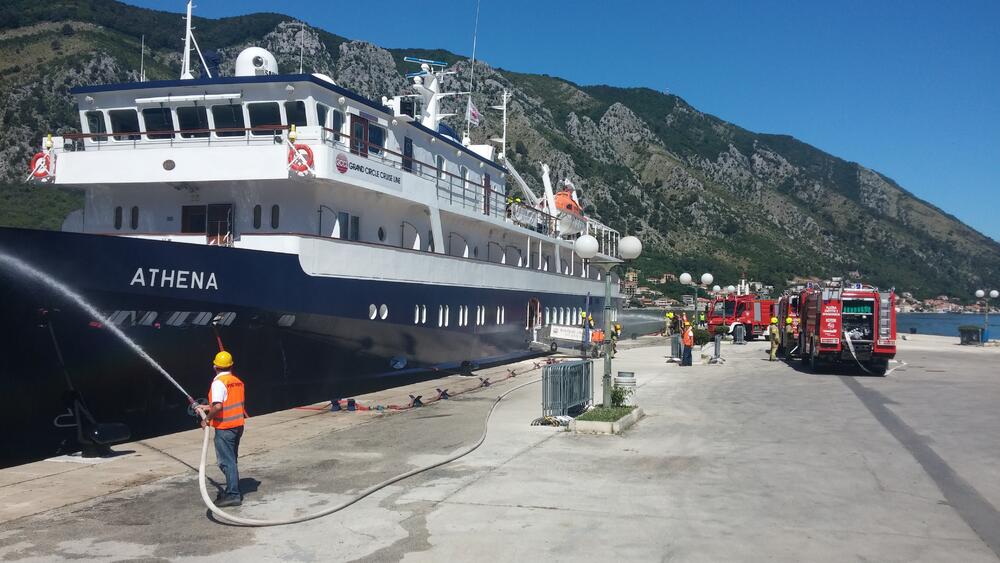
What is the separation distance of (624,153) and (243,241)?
130 meters

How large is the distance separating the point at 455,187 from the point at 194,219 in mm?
7843

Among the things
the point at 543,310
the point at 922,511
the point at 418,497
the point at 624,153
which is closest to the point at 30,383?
the point at 418,497

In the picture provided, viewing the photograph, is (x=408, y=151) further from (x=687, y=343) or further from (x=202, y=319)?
(x=687, y=343)

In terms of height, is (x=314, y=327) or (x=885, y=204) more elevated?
(x=885, y=204)

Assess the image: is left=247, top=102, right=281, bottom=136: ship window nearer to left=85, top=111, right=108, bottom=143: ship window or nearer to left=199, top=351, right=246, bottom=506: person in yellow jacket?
left=85, top=111, right=108, bottom=143: ship window

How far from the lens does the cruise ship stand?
10.3m

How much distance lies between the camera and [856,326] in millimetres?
23453

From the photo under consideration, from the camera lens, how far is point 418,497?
8.29 m

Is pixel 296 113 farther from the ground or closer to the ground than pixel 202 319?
farther from the ground

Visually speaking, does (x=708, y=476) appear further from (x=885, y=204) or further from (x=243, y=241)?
(x=885, y=204)

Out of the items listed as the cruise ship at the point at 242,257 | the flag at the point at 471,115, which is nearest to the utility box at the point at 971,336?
the flag at the point at 471,115

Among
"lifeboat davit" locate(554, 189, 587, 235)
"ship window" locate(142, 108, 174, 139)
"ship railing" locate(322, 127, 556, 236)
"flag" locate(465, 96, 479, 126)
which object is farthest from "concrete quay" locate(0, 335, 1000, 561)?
"lifeboat davit" locate(554, 189, 587, 235)

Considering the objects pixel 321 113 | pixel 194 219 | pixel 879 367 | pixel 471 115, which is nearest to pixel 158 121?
pixel 194 219

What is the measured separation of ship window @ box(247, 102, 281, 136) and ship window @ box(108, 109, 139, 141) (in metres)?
2.59
